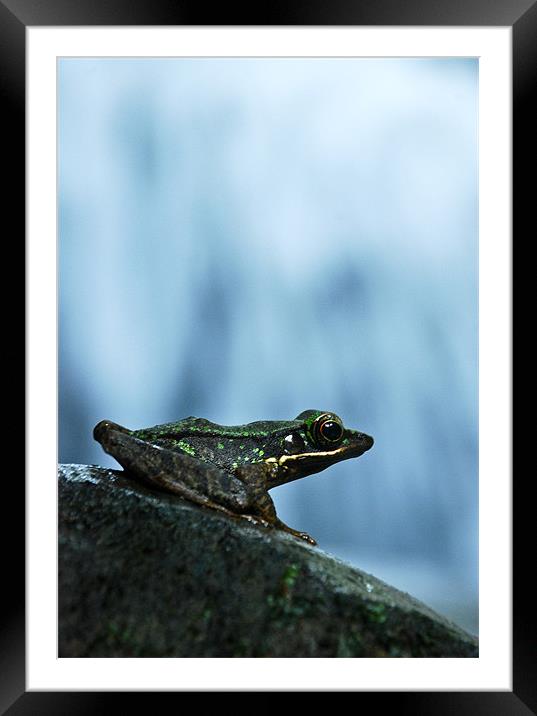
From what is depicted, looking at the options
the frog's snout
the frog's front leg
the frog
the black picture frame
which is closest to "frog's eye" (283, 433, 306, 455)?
the frog

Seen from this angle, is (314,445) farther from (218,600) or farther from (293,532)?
(218,600)

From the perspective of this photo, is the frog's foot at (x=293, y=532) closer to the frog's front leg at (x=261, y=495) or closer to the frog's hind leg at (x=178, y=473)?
the frog's front leg at (x=261, y=495)

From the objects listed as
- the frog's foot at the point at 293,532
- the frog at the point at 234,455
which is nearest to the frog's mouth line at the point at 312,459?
the frog at the point at 234,455

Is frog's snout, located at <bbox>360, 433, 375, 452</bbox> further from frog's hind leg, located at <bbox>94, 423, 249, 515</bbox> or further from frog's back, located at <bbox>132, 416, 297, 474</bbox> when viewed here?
frog's hind leg, located at <bbox>94, 423, 249, 515</bbox>

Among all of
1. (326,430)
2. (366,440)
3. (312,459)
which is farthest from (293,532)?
(366,440)

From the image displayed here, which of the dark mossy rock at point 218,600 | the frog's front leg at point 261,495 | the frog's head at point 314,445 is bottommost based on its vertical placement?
the dark mossy rock at point 218,600
